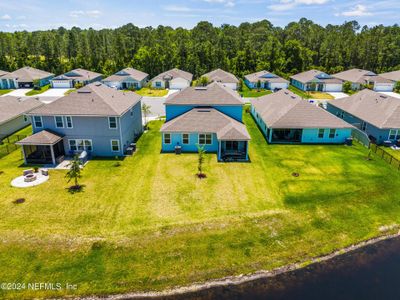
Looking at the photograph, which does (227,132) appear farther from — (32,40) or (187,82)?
(32,40)

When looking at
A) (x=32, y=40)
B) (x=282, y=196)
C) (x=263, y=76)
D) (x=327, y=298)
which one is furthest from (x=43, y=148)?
(x=32, y=40)

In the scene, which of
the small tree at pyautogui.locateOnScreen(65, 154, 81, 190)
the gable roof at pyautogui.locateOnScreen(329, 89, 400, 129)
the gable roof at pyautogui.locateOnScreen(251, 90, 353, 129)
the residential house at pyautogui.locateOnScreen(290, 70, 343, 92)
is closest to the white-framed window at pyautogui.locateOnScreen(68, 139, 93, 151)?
the small tree at pyautogui.locateOnScreen(65, 154, 81, 190)

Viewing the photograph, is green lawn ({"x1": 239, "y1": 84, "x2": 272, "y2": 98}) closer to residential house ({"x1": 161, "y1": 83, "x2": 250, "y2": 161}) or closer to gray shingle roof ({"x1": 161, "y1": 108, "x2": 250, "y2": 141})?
residential house ({"x1": 161, "y1": 83, "x2": 250, "y2": 161})

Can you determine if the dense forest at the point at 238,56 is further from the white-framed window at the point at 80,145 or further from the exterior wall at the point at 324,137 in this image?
the white-framed window at the point at 80,145

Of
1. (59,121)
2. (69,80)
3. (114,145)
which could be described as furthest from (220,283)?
(69,80)

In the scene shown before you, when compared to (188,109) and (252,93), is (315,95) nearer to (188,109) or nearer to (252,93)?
(252,93)
